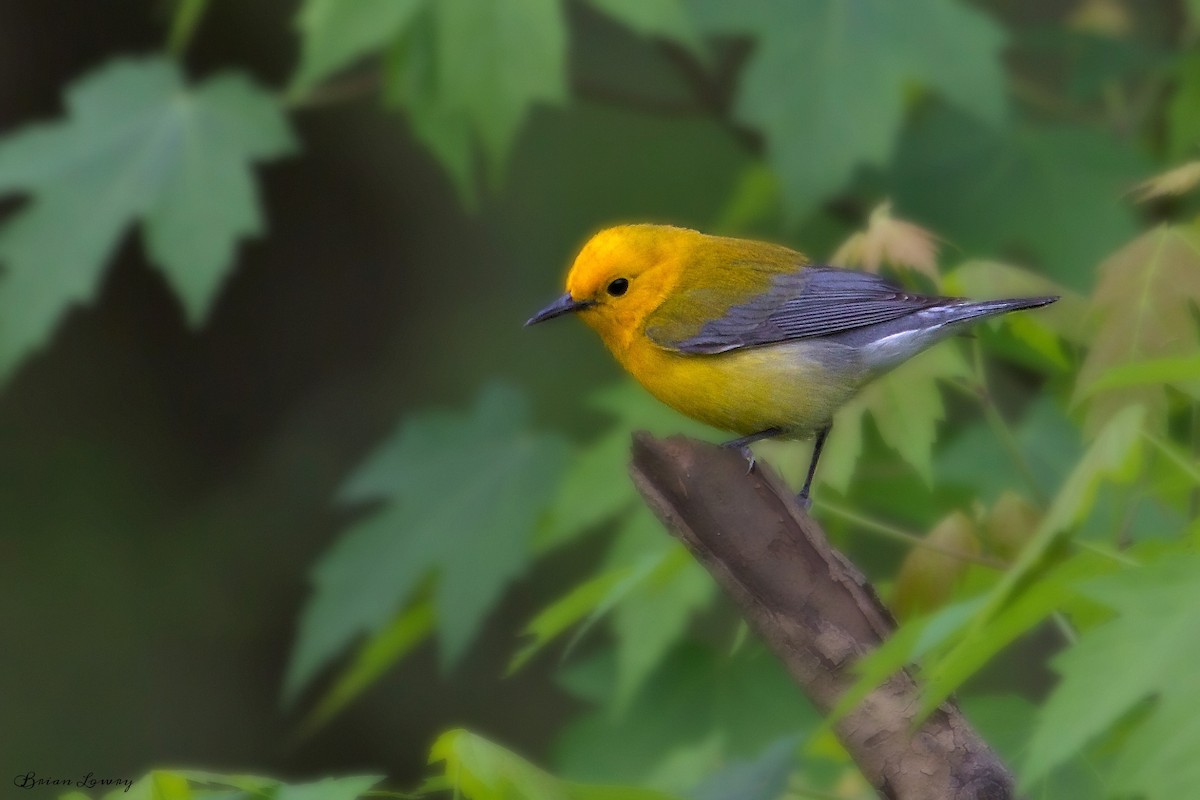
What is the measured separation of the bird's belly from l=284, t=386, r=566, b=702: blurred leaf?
0.68m

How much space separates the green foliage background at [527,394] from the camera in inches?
74.3

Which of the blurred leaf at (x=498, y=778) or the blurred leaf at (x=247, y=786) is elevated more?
the blurred leaf at (x=247, y=786)

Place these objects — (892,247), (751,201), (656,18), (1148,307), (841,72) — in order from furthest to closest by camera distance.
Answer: (751,201) → (841,72) → (656,18) → (892,247) → (1148,307)

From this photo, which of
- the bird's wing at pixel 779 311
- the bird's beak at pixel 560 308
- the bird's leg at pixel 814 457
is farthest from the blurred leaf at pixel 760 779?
the bird's beak at pixel 560 308

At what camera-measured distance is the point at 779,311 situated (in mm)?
3162

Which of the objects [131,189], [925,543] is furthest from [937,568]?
[131,189]

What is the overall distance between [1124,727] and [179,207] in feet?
8.75

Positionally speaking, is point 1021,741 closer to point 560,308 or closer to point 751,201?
point 560,308

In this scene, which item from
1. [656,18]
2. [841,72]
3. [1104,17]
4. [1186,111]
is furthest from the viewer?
[1104,17]

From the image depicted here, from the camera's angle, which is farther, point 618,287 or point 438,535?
point 438,535

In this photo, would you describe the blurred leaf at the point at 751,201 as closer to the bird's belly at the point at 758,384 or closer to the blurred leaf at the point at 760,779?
the bird's belly at the point at 758,384

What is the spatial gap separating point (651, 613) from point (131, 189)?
71.2 inches

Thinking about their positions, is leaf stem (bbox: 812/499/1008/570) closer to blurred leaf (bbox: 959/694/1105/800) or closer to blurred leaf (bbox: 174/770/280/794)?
blurred leaf (bbox: 959/694/1105/800)

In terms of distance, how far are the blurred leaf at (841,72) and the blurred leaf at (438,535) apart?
1074mm
